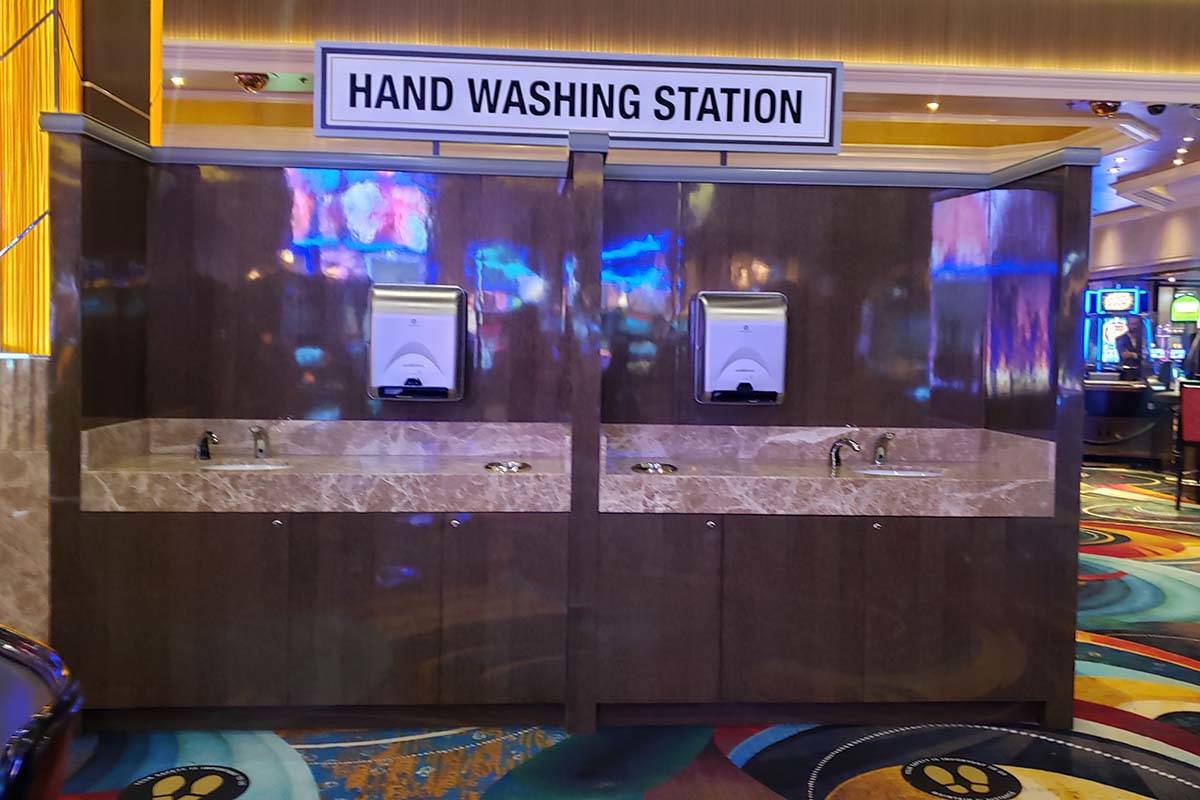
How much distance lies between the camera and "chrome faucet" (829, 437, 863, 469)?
12.5 ft

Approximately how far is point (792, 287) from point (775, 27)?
3751 millimetres

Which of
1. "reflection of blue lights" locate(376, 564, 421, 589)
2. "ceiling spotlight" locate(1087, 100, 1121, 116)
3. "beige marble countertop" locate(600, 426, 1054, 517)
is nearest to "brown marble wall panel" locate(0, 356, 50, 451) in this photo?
"reflection of blue lights" locate(376, 564, 421, 589)

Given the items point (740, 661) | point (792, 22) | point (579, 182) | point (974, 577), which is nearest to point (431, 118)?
point (579, 182)

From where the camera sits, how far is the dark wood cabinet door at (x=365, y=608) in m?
3.35

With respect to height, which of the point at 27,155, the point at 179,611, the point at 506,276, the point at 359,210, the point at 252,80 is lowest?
the point at 179,611


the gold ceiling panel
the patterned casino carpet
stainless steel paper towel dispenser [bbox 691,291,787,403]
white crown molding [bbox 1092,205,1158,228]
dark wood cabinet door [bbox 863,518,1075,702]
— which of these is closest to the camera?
the patterned casino carpet

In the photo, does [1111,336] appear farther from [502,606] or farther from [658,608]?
[502,606]

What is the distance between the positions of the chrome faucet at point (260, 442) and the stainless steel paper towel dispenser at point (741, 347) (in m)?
1.80

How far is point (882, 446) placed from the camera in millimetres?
4000

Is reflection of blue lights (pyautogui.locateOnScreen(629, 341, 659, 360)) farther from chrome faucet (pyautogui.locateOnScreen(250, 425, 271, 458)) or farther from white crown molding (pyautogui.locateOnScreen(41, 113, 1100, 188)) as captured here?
chrome faucet (pyautogui.locateOnScreen(250, 425, 271, 458))

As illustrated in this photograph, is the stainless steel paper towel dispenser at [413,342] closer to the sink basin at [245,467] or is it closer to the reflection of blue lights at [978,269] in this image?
the sink basin at [245,467]

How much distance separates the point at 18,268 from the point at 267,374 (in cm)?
98

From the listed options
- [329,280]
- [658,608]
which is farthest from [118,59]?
[658,608]

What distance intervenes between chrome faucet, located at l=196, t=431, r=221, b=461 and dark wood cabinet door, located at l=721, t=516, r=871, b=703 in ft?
6.75
